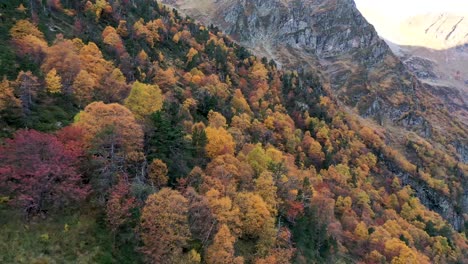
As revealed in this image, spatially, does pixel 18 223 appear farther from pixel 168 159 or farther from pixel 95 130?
pixel 168 159

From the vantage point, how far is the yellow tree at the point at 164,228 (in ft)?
188

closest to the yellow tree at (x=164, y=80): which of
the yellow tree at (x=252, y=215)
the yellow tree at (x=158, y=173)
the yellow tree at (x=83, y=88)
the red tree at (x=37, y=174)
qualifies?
the yellow tree at (x=83, y=88)

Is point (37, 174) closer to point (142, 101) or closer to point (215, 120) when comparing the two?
point (142, 101)

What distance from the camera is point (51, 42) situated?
113188 millimetres

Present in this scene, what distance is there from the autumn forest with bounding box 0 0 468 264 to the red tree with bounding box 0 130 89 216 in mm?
188

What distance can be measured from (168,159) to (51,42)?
60.2 m

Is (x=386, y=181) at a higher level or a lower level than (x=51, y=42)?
lower

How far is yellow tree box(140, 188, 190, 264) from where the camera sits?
188ft

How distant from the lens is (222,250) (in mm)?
63000

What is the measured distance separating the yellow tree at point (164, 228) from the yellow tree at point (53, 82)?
40526 millimetres

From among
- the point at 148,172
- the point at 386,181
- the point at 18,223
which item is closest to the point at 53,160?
the point at 18,223

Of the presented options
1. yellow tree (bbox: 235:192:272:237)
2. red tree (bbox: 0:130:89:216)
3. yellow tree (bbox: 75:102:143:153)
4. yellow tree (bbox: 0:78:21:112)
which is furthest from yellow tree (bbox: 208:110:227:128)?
red tree (bbox: 0:130:89:216)

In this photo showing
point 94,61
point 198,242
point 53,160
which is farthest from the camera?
point 94,61

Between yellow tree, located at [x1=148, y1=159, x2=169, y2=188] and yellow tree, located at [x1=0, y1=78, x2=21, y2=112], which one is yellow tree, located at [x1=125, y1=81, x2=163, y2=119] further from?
yellow tree, located at [x1=0, y1=78, x2=21, y2=112]
